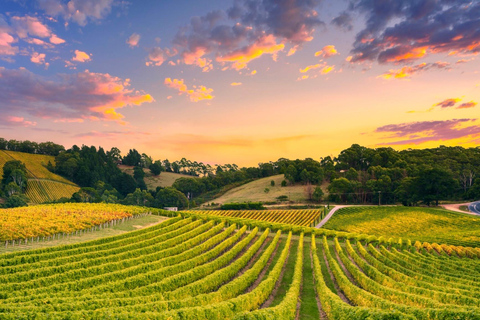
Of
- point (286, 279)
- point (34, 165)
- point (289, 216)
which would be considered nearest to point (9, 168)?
point (34, 165)

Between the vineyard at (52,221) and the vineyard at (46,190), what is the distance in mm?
76470

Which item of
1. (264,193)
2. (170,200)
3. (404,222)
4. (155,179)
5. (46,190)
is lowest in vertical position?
(404,222)

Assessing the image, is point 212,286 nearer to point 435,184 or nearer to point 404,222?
point 404,222

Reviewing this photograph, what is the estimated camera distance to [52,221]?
42.4 meters

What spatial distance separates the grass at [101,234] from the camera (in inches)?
1346

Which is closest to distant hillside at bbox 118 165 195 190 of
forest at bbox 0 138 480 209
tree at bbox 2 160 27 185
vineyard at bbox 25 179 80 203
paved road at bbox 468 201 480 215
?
forest at bbox 0 138 480 209

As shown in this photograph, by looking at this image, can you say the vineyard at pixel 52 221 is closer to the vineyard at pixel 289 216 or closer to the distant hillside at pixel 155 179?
the vineyard at pixel 289 216

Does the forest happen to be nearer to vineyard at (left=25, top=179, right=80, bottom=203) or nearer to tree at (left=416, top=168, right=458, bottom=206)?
tree at (left=416, top=168, right=458, bottom=206)

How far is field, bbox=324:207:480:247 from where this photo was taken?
67875 mm

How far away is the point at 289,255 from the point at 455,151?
136 meters

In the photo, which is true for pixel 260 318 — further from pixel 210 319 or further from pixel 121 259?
pixel 121 259

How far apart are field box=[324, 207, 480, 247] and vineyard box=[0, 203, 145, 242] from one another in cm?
5139

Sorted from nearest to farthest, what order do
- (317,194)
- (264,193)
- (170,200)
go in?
(317,194), (170,200), (264,193)

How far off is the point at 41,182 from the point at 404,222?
14002cm
